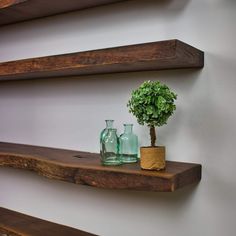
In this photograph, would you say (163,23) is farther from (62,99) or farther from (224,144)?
(62,99)

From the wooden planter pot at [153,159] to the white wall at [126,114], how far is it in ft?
0.58

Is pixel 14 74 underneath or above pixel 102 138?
above

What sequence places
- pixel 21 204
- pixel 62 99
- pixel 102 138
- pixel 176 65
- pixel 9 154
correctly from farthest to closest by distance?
pixel 21 204 → pixel 62 99 → pixel 9 154 → pixel 102 138 → pixel 176 65

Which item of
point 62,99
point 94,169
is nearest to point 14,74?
point 62,99

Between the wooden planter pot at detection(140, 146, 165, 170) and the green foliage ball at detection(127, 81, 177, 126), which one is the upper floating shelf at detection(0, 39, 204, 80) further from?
the wooden planter pot at detection(140, 146, 165, 170)

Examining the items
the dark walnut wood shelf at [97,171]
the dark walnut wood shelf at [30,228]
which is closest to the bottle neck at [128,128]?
the dark walnut wood shelf at [97,171]

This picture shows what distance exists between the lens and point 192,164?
1.20 metres

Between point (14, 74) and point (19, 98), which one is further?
point (19, 98)

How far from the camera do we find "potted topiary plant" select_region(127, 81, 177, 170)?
107 cm

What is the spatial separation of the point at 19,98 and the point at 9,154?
454 mm

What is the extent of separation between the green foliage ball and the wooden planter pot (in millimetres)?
97

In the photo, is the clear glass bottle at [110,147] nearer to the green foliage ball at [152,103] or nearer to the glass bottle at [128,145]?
the glass bottle at [128,145]

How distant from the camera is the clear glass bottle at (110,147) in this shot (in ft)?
4.18

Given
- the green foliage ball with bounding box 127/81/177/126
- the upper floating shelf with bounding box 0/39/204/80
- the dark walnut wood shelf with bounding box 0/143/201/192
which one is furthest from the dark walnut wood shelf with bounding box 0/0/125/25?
the dark walnut wood shelf with bounding box 0/143/201/192
